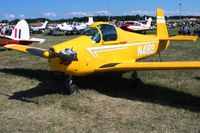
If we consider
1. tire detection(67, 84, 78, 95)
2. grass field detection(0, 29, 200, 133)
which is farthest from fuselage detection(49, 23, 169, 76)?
grass field detection(0, 29, 200, 133)

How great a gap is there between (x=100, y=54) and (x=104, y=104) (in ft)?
5.27

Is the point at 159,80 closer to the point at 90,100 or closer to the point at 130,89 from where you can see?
the point at 130,89

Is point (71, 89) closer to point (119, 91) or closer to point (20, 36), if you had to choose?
point (119, 91)

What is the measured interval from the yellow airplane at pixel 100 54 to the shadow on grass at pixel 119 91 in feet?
2.31

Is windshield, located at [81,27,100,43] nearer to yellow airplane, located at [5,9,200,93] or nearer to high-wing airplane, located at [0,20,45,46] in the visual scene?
yellow airplane, located at [5,9,200,93]

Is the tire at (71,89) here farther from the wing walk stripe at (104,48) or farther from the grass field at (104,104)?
the wing walk stripe at (104,48)

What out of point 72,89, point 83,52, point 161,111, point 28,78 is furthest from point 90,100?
point 28,78

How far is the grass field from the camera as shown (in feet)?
19.6

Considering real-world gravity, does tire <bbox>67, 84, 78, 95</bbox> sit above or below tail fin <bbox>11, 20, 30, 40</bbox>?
below

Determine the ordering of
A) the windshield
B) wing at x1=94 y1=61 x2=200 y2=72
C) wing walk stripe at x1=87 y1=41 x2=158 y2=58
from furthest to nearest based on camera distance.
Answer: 1. the windshield
2. wing walk stripe at x1=87 y1=41 x2=158 y2=58
3. wing at x1=94 y1=61 x2=200 y2=72

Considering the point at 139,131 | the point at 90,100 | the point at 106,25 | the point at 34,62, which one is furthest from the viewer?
the point at 34,62

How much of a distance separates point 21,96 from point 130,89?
114 inches

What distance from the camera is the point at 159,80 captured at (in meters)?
9.66

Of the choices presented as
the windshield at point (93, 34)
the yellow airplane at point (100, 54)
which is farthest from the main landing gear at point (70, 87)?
the windshield at point (93, 34)
